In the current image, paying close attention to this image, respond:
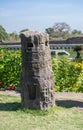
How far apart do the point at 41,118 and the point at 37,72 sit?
91 centimetres

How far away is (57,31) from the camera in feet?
169

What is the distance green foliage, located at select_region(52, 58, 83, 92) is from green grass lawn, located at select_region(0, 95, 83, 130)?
247 cm

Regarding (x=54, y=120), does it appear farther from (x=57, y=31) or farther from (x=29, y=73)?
(x=57, y=31)

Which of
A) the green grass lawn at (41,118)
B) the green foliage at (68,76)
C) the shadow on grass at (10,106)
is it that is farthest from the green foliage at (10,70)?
the green grass lawn at (41,118)

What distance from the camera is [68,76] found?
10242 millimetres

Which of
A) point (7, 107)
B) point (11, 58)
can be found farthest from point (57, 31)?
point (7, 107)

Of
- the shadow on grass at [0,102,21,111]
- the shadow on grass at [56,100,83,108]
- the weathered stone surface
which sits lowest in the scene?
the shadow on grass at [56,100,83,108]

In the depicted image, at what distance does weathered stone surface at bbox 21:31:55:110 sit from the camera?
7012mm

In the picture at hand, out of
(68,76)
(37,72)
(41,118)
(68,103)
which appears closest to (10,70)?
(68,76)

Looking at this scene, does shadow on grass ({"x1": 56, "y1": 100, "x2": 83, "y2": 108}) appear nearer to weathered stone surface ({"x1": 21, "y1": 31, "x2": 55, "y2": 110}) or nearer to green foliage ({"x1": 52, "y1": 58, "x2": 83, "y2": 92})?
weathered stone surface ({"x1": 21, "y1": 31, "x2": 55, "y2": 110})


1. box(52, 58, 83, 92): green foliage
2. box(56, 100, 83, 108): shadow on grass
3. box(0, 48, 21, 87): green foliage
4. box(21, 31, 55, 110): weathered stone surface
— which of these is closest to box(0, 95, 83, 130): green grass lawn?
box(56, 100, 83, 108): shadow on grass

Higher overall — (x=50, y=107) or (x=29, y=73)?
(x=29, y=73)

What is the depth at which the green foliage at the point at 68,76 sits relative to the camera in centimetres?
1012

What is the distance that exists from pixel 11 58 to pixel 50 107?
3.71 m
